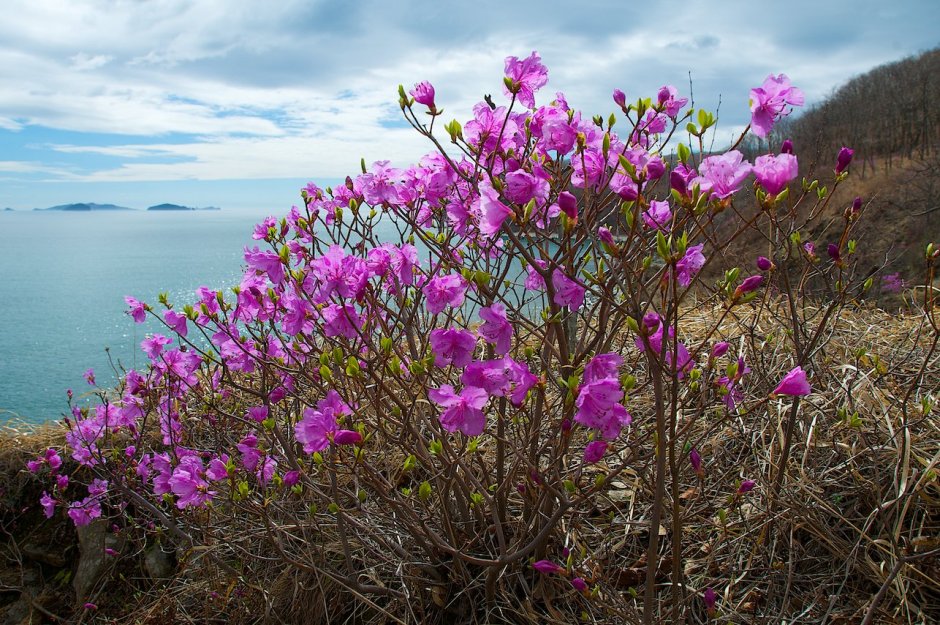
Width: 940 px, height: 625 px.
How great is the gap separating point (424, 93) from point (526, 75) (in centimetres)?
32

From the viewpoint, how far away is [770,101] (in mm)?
1570

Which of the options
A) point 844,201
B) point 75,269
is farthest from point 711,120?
point 844,201

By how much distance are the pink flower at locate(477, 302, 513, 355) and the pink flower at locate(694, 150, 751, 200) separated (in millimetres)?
580

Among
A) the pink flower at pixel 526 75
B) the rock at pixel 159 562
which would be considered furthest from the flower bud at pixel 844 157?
the rock at pixel 159 562

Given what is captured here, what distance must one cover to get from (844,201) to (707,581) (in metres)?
21.5

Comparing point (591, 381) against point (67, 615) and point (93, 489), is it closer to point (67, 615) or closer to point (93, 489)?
point (93, 489)

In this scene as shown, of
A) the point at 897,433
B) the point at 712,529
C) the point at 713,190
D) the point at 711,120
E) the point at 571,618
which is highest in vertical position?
the point at 711,120

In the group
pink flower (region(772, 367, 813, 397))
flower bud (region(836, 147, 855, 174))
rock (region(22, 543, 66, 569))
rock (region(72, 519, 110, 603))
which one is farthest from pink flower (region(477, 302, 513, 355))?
rock (region(22, 543, 66, 569))

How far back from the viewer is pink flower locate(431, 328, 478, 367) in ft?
4.81

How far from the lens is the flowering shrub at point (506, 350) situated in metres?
1.39

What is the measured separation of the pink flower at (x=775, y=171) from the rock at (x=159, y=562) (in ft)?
11.4

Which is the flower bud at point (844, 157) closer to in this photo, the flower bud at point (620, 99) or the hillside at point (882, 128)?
the flower bud at point (620, 99)

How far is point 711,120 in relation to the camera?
1.56 metres

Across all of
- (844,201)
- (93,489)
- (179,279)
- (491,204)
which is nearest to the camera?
(491,204)
